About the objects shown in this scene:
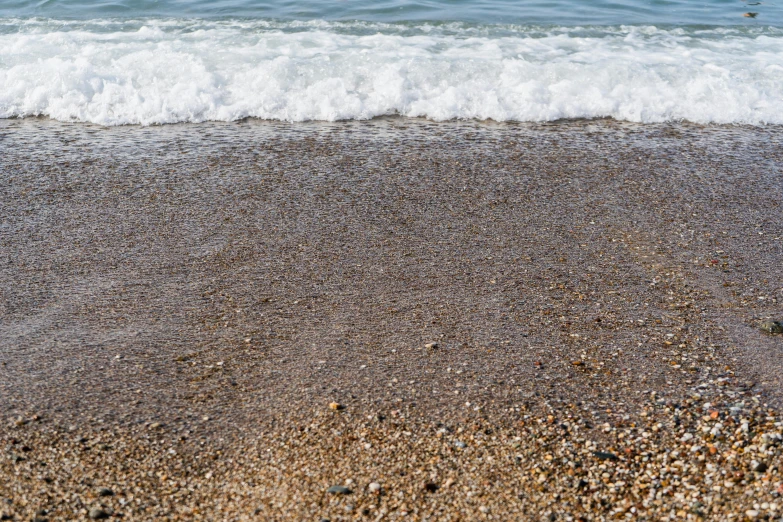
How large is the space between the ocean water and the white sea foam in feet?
0.06

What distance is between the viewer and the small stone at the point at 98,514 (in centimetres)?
234

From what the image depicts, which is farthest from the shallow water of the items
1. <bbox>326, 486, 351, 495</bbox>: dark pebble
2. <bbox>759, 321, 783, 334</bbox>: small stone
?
<bbox>326, 486, 351, 495</bbox>: dark pebble

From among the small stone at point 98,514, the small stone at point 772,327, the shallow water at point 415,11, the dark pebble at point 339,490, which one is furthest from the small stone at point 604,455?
the shallow water at point 415,11

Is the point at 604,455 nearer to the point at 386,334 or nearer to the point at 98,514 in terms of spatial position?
the point at 386,334

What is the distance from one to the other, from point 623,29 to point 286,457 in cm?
840

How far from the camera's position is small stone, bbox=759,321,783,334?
3439mm

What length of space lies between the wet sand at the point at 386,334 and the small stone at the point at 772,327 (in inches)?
1.8

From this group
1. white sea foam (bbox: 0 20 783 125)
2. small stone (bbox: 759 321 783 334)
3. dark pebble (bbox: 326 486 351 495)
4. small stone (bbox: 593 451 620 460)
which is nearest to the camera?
dark pebble (bbox: 326 486 351 495)

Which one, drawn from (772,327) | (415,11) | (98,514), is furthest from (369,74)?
(98,514)

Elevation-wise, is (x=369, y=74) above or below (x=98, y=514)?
above

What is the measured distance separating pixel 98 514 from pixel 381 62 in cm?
611

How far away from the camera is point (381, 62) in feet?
25.3

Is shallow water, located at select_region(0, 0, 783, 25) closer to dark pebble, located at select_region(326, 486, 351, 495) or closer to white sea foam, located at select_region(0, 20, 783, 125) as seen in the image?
white sea foam, located at select_region(0, 20, 783, 125)

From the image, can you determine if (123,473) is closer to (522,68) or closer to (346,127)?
(346,127)
